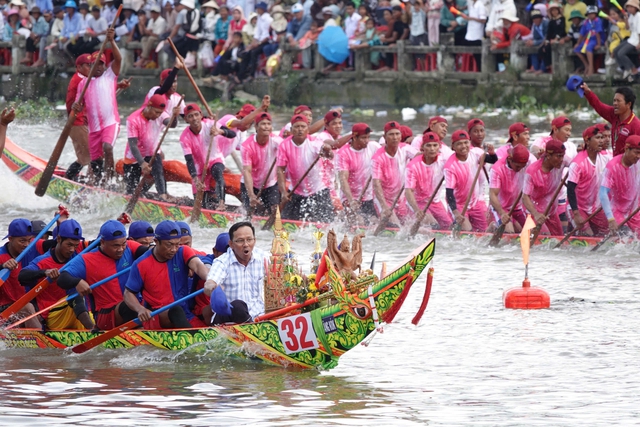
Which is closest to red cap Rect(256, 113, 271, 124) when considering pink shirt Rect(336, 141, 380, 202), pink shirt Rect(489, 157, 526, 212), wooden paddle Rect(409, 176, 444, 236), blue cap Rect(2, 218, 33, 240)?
pink shirt Rect(336, 141, 380, 202)

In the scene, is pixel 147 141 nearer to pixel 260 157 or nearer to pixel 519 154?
pixel 260 157

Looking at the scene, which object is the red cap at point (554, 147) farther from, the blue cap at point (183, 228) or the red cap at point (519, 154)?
the blue cap at point (183, 228)

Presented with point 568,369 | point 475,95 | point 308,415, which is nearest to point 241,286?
point 308,415

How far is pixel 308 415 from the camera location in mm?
8852

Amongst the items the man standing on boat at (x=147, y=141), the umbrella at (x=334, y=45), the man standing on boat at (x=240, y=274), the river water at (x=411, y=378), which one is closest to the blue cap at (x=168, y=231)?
the man standing on boat at (x=240, y=274)

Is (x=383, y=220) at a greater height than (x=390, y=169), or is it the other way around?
(x=390, y=169)

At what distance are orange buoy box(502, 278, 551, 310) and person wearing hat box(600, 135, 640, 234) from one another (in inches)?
65.9

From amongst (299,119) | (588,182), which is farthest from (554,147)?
(299,119)

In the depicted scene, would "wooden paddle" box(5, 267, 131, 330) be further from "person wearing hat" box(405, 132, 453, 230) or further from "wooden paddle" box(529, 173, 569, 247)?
"wooden paddle" box(529, 173, 569, 247)

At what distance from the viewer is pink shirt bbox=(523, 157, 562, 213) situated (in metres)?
14.0

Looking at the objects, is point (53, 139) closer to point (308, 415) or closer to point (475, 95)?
point (475, 95)

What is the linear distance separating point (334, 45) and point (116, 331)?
16262mm

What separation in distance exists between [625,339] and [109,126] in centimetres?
743

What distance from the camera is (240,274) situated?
963 centimetres
